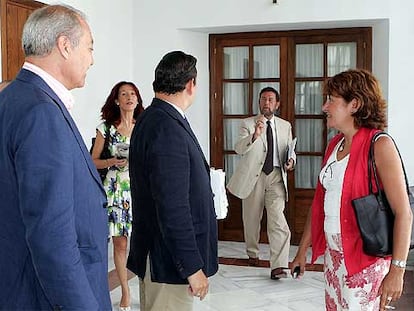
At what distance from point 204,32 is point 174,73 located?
3999 millimetres

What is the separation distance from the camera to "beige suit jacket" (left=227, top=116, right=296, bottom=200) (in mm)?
4902

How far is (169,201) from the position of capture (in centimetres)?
199

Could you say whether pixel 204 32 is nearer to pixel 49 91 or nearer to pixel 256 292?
pixel 256 292

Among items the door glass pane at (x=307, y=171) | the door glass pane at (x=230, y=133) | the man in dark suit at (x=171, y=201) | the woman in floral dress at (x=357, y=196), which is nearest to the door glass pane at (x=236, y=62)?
the door glass pane at (x=230, y=133)

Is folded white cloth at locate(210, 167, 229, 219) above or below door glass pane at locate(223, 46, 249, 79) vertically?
below

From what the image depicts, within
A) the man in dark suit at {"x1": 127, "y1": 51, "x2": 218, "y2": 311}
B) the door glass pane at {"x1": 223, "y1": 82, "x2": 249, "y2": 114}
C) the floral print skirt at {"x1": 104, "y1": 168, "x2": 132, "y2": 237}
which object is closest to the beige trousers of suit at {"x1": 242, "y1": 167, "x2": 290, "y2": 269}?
the door glass pane at {"x1": 223, "y1": 82, "x2": 249, "y2": 114}

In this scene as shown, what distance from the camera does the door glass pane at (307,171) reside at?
5991mm

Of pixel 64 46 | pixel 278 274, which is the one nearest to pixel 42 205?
pixel 64 46

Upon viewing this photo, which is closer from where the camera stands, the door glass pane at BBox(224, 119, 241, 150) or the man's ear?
the man's ear

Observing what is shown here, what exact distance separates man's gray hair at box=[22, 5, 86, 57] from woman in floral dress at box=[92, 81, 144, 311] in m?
2.32

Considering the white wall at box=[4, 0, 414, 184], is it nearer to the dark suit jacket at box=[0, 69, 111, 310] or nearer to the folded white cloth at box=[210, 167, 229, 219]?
the folded white cloth at box=[210, 167, 229, 219]

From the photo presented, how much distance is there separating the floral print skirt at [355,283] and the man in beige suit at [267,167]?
2.61m

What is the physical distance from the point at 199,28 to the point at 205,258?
4021mm

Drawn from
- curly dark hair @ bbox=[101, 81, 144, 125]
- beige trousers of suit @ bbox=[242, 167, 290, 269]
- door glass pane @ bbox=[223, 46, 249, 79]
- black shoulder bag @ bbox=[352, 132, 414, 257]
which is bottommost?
beige trousers of suit @ bbox=[242, 167, 290, 269]
